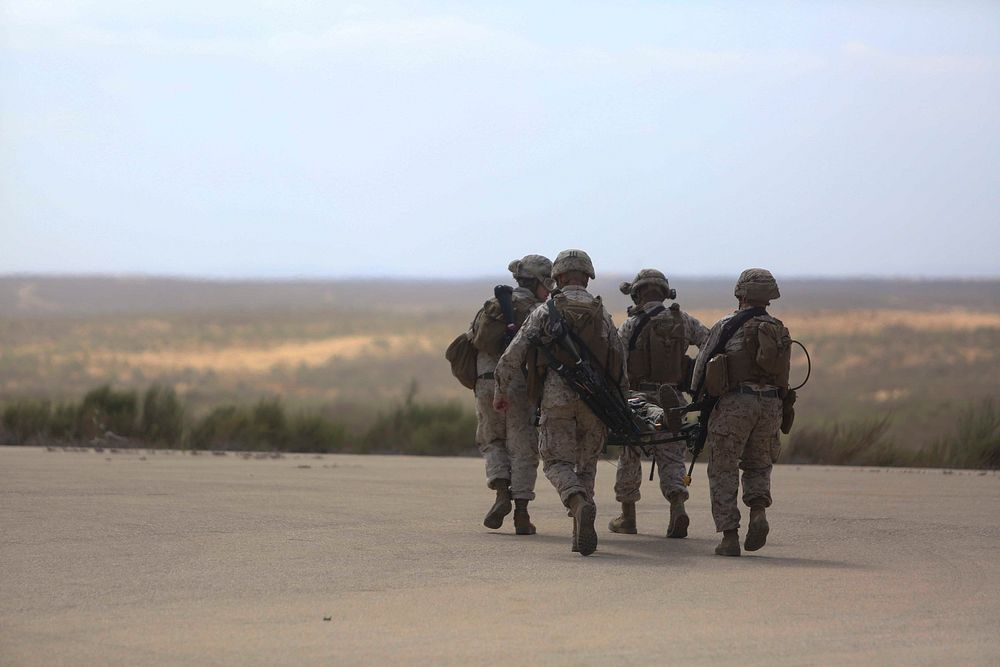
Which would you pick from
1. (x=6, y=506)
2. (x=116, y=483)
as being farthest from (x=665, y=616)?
(x=116, y=483)

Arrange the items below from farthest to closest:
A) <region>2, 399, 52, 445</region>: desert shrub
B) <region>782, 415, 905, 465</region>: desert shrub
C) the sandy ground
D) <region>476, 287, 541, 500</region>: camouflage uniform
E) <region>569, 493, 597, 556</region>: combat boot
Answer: <region>2, 399, 52, 445</region>: desert shrub < <region>782, 415, 905, 465</region>: desert shrub < <region>476, 287, 541, 500</region>: camouflage uniform < <region>569, 493, 597, 556</region>: combat boot < the sandy ground

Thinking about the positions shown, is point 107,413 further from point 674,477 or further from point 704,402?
point 704,402

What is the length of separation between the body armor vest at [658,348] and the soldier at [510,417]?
35.0 inches

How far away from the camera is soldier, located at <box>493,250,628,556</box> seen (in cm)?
1255

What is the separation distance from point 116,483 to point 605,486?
219 inches

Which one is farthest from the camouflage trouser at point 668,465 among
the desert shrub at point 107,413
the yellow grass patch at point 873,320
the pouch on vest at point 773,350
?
the yellow grass patch at point 873,320

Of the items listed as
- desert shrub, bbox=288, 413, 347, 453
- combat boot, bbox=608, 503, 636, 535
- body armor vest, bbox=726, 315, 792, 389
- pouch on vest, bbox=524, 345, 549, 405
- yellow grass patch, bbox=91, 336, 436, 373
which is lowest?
yellow grass patch, bbox=91, 336, 436, 373

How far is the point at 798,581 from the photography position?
11.0 meters

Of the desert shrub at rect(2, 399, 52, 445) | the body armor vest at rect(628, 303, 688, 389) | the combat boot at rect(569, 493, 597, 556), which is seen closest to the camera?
the combat boot at rect(569, 493, 597, 556)

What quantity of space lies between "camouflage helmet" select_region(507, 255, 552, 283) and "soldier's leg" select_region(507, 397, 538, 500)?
117 cm

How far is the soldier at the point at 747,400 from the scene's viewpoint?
40.5ft

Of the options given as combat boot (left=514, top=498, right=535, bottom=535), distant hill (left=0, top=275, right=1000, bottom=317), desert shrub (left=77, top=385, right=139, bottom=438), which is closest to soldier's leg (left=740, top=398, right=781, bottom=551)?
combat boot (left=514, top=498, right=535, bottom=535)

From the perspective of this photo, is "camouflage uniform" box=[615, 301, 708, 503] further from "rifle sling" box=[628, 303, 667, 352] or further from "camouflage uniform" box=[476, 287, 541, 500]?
"camouflage uniform" box=[476, 287, 541, 500]

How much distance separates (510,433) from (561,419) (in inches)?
39.9
